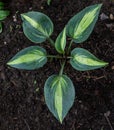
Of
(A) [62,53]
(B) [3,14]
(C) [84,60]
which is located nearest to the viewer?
(C) [84,60]

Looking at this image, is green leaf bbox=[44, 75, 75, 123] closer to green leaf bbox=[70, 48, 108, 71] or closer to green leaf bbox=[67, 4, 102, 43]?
green leaf bbox=[70, 48, 108, 71]

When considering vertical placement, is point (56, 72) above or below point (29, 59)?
below

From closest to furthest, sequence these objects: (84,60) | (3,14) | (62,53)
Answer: (84,60)
(62,53)
(3,14)

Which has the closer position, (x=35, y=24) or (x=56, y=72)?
(x=35, y=24)

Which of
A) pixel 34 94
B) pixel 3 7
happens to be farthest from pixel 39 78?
pixel 3 7

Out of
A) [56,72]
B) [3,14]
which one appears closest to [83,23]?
[56,72]

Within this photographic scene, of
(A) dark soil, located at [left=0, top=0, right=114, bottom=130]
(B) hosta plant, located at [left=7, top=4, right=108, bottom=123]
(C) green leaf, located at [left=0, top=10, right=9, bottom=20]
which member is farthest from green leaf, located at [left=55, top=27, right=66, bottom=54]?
(C) green leaf, located at [left=0, top=10, right=9, bottom=20]

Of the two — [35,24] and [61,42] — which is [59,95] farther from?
[35,24]
